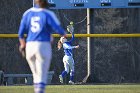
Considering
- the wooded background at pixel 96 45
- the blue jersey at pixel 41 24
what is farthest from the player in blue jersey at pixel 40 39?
the wooded background at pixel 96 45

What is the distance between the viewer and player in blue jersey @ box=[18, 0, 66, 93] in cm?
852

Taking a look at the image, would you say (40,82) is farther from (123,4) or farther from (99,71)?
(99,71)

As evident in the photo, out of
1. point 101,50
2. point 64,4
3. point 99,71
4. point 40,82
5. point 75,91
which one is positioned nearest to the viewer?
point 40,82

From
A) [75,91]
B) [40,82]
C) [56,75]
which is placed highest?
[40,82]

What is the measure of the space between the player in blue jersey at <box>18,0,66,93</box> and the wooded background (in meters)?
19.7

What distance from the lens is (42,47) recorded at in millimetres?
8531

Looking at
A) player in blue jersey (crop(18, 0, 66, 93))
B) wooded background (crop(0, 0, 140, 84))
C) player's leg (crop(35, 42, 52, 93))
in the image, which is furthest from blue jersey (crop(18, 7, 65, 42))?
wooded background (crop(0, 0, 140, 84))

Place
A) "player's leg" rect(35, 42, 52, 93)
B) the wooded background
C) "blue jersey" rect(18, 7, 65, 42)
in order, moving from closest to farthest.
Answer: "player's leg" rect(35, 42, 52, 93)
"blue jersey" rect(18, 7, 65, 42)
the wooded background

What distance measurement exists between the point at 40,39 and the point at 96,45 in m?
25.2

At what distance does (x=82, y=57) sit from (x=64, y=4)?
11910 mm

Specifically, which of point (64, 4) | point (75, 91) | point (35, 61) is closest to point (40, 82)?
point (35, 61)

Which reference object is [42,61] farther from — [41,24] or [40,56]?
[41,24]

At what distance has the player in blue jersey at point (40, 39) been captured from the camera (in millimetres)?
8516

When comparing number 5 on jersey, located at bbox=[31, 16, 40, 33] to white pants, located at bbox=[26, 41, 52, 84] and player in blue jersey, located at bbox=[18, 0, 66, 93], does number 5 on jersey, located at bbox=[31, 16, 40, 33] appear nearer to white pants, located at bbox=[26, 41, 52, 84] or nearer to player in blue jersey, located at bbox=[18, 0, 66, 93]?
player in blue jersey, located at bbox=[18, 0, 66, 93]
